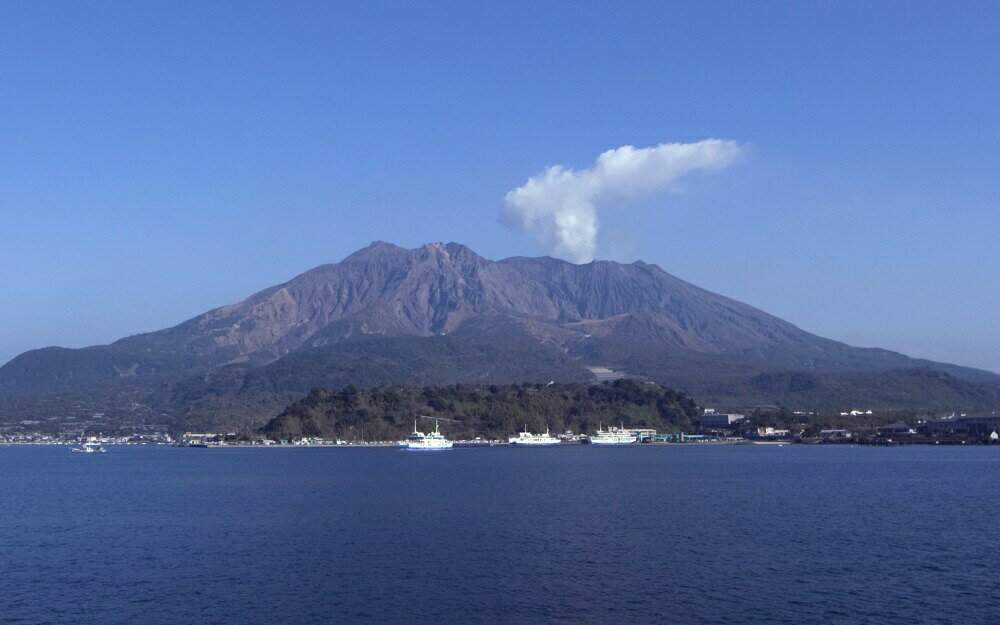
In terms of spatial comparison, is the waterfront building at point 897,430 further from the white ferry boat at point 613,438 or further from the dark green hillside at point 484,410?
the white ferry boat at point 613,438

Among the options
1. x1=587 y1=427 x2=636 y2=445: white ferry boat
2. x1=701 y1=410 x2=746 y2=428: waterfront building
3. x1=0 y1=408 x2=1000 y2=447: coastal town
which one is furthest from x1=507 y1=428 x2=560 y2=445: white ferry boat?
x1=701 y1=410 x2=746 y2=428: waterfront building

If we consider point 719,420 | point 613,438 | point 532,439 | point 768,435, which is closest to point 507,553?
point 532,439

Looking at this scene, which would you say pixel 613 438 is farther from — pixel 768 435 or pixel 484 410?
pixel 768 435

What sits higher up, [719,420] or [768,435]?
[719,420]

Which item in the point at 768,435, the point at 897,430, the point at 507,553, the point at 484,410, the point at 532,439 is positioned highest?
the point at 484,410

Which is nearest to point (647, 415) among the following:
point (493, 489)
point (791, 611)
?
point (493, 489)

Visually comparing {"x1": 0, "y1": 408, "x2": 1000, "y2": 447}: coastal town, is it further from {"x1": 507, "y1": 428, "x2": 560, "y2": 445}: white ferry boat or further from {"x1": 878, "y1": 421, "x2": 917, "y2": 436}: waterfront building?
{"x1": 507, "y1": 428, "x2": 560, "y2": 445}: white ferry boat

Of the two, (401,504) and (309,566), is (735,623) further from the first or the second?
(401,504)
